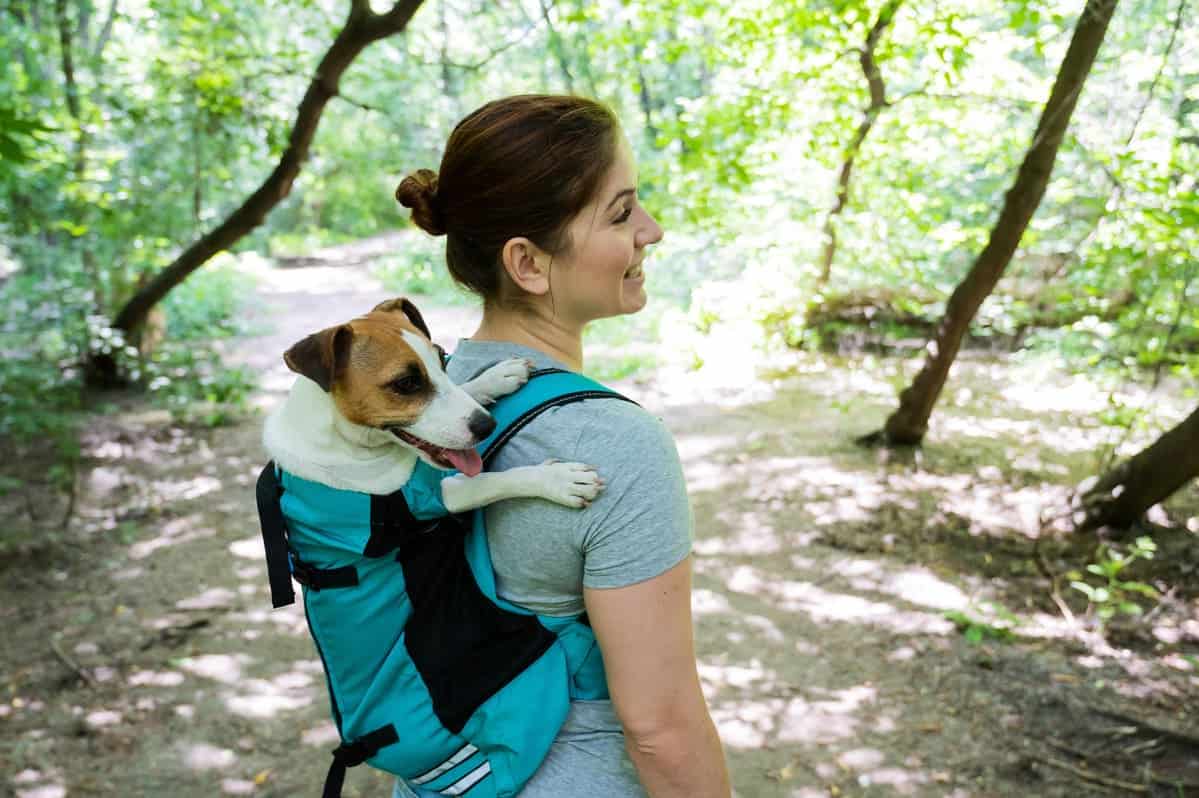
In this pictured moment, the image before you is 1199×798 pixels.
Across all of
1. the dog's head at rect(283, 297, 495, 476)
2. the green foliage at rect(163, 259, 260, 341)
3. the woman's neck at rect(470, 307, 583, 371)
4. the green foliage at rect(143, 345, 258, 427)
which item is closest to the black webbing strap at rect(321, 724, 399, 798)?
the dog's head at rect(283, 297, 495, 476)

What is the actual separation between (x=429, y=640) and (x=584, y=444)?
1.26 ft

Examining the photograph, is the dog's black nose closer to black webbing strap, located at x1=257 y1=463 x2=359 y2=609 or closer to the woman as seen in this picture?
the woman

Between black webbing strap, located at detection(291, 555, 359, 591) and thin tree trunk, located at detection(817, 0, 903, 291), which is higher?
thin tree trunk, located at detection(817, 0, 903, 291)

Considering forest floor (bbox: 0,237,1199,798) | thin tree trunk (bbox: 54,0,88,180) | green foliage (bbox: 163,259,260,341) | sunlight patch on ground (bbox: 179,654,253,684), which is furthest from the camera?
green foliage (bbox: 163,259,260,341)

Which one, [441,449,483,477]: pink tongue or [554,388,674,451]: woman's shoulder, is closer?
[554,388,674,451]: woman's shoulder

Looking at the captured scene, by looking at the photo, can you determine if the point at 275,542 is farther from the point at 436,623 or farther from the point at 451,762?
the point at 451,762

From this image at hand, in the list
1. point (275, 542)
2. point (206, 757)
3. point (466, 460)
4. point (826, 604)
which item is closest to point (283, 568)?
point (275, 542)

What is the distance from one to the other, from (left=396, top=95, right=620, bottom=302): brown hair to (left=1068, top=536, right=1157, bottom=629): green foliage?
3.85 m

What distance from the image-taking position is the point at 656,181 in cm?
905

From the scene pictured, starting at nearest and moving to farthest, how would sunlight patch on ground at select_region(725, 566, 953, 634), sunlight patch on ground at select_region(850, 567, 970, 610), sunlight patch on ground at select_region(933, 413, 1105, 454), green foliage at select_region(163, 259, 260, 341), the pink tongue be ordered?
the pink tongue → sunlight patch on ground at select_region(725, 566, 953, 634) → sunlight patch on ground at select_region(850, 567, 970, 610) → sunlight patch on ground at select_region(933, 413, 1105, 454) → green foliage at select_region(163, 259, 260, 341)

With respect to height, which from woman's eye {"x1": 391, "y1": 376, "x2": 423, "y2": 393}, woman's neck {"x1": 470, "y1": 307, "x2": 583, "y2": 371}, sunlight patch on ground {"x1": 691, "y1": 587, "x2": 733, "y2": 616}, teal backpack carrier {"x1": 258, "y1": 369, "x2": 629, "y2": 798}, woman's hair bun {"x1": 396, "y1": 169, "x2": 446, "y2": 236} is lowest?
sunlight patch on ground {"x1": 691, "y1": 587, "x2": 733, "y2": 616}

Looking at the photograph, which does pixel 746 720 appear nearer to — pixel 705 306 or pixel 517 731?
pixel 517 731

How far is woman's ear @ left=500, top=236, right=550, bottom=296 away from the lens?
1306 millimetres

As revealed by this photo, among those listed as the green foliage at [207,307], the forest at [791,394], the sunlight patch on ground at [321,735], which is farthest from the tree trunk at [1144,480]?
the green foliage at [207,307]
